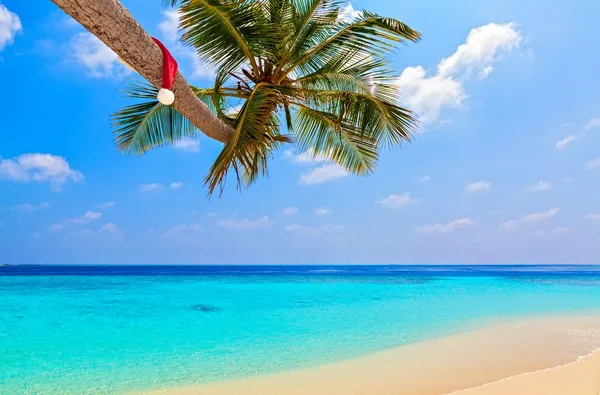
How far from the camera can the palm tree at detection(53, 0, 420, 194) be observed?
3713 millimetres

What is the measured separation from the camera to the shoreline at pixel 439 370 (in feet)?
13.9

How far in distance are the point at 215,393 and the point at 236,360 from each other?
4.13 ft

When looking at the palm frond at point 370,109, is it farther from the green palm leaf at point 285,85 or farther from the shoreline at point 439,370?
the shoreline at point 439,370

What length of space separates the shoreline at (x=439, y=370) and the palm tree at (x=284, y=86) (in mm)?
2297

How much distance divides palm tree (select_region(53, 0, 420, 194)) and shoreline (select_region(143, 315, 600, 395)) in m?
2.30

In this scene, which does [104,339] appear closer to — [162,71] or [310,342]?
[310,342]

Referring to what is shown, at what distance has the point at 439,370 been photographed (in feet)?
15.7

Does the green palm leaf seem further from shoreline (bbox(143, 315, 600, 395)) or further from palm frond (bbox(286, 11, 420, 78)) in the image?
shoreline (bbox(143, 315, 600, 395))

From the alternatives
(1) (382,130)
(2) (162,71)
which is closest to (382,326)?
(1) (382,130)

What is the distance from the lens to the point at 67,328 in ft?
26.3

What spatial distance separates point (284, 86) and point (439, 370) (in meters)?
3.55

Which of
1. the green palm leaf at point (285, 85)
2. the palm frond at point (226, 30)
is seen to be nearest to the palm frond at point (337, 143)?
the green palm leaf at point (285, 85)

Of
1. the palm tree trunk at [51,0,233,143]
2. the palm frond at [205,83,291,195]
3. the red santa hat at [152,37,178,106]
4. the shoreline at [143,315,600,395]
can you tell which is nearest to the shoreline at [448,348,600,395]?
the shoreline at [143,315,600,395]

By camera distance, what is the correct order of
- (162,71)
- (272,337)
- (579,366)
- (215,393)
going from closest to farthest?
(162,71), (215,393), (579,366), (272,337)
